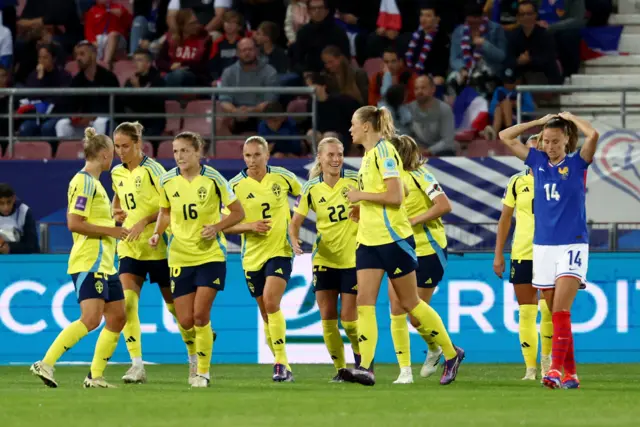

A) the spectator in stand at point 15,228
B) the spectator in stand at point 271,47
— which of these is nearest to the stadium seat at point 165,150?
the spectator in stand at point 271,47

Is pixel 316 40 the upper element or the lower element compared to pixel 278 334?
upper

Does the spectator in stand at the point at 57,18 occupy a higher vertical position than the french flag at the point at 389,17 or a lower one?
lower

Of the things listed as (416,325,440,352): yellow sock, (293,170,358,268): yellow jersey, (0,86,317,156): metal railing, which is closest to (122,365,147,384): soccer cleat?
(293,170,358,268): yellow jersey

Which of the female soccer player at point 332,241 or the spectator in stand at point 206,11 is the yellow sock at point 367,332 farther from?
the spectator in stand at point 206,11

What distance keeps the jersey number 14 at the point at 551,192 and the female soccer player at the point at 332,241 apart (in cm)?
214

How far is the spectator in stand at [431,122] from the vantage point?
17109mm

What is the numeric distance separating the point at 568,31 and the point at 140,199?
942 centimetres

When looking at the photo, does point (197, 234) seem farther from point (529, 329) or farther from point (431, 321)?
point (529, 329)

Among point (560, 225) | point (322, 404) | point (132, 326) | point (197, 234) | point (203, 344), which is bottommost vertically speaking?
point (132, 326)

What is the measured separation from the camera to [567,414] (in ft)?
27.8

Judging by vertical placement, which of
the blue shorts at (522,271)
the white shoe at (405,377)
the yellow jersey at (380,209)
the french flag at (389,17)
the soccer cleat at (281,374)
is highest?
the french flag at (389,17)

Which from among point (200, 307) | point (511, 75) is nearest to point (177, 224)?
point (200, 307)

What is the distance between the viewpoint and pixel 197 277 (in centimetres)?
1112

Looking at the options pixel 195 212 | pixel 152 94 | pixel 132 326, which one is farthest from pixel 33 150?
pixel 195 212
